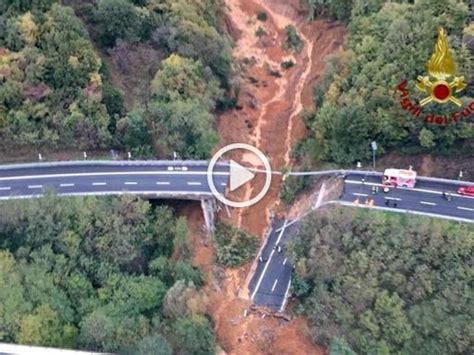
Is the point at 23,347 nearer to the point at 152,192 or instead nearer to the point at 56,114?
the point at 152,192

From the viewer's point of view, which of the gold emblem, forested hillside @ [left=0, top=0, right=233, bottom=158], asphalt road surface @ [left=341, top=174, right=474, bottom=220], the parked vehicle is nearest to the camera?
the gold emblem

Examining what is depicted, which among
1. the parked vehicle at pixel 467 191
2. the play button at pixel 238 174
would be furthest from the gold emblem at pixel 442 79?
the play button at pixel 238 174

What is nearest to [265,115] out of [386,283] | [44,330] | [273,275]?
[273,275]

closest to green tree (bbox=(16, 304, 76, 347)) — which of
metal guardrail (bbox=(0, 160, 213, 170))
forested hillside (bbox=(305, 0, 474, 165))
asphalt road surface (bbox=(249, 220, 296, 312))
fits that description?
asphalt road surface (bbox=(249, 220, 296, 312))

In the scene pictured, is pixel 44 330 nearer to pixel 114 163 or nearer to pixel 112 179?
pixel 112 179

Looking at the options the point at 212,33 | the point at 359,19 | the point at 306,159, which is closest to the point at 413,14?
the point at 359,19

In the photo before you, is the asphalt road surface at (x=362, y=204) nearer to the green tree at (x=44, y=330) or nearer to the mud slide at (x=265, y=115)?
the mud slide at (x=265, y=115)

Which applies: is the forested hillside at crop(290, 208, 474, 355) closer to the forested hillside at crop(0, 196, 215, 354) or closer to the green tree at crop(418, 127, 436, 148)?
the green tree at crop(418, 127, 436, 148)
